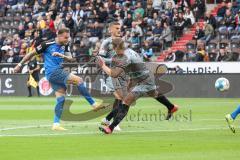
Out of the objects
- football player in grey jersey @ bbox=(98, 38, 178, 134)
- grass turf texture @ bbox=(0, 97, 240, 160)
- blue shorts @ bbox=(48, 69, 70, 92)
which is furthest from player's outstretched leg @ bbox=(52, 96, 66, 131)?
football player in grey jersey @ bbox=(98, 38, 178, 134)

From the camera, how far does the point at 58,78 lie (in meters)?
18.7

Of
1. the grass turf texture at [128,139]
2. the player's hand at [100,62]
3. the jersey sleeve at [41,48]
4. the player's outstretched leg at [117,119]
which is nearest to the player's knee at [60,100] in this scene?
the grass turf texture at [128,139]

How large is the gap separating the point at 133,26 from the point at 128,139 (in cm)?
2732

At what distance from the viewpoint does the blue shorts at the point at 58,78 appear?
735 inches

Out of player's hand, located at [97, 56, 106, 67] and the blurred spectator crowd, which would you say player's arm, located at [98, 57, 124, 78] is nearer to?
player's hand, located at [97, 56, 106, 67]

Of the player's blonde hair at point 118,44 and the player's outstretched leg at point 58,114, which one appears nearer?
the player's blonde hair at point 118,44

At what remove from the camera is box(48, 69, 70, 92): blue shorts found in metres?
18.7

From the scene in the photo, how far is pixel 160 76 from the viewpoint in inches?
1500

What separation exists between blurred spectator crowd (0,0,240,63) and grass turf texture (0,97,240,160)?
16.8m

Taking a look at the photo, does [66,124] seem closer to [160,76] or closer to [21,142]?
[21,142]

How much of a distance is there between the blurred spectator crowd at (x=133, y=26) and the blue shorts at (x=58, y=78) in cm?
2035

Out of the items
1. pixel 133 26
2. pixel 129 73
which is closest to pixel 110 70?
pixel 129 73

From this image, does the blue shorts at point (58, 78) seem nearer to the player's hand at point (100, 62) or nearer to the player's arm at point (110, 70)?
the player's arm at point (110, 70)

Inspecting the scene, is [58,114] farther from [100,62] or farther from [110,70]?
[100,62]
